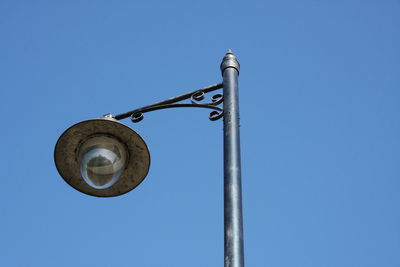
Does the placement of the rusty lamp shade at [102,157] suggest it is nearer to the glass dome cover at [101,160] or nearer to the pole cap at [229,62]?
the glass dome cover at [101,160]

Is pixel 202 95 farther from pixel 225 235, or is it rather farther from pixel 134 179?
pixel 225 235

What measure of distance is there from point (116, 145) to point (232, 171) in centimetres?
149

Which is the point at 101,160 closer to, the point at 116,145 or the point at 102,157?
the point at 102,157

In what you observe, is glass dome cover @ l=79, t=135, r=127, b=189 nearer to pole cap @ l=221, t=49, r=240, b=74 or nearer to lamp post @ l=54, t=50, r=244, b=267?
lamp post @ l=54, t=50, r=244, b=267

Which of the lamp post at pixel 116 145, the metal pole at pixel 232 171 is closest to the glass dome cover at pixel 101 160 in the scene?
the lamp post at pixel 116 145

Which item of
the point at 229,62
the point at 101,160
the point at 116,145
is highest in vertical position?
the point at 229,62

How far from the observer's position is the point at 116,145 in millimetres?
6020

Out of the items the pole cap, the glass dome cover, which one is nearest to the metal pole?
the pole cap

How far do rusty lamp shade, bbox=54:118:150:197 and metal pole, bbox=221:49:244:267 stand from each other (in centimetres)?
100

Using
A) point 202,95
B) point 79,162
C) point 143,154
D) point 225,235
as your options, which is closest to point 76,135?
point 79,162

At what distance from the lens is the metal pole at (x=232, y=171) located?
4.44 metres

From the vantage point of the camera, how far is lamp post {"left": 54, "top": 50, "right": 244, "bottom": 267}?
18.7ft

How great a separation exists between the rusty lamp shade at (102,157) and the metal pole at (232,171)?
3.28ft

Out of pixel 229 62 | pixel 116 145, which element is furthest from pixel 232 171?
pixel 116 145
